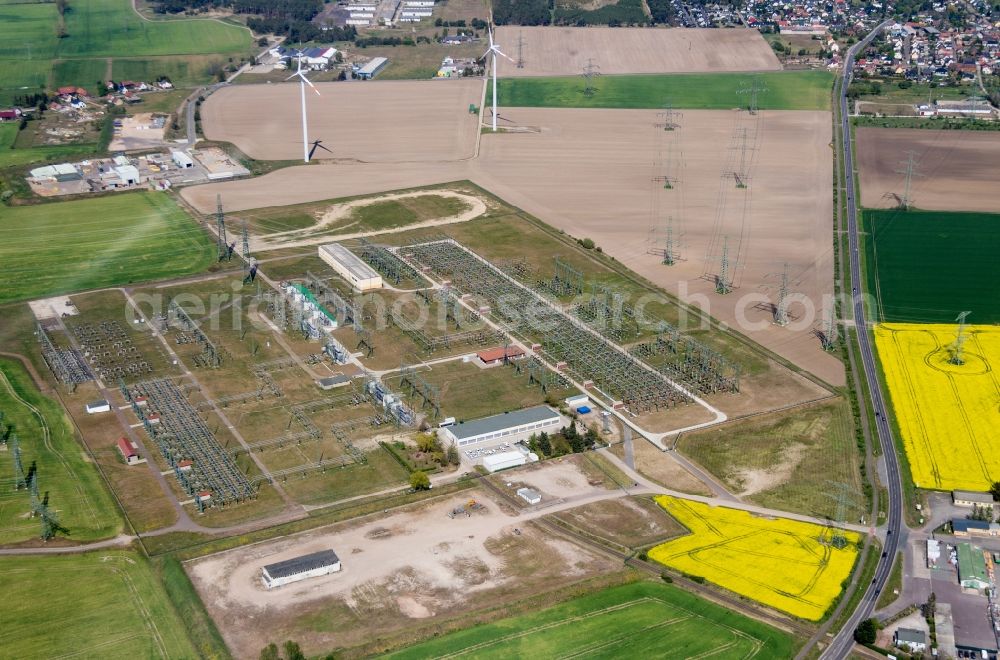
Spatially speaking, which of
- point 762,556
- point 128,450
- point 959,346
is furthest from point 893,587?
point 128,450

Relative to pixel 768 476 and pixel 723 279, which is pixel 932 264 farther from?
pixel 768 476

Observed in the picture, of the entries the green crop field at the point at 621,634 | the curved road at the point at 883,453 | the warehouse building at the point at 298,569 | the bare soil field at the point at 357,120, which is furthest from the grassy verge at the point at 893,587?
the bare soil field at the point at 357,120

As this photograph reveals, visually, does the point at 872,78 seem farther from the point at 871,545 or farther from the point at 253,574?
the point at 253,574

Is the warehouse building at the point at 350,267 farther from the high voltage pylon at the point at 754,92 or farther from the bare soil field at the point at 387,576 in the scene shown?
the high voltage pylon at the point at 754,92

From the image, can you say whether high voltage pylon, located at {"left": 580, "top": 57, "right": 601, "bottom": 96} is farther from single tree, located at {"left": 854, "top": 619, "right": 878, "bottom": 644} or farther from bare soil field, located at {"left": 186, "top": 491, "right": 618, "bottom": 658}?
single tree, located at {"left": 854, "top": 619, "right": 878, "bottom": 644}

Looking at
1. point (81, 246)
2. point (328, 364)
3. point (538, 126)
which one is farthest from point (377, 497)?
point (538, 126)
